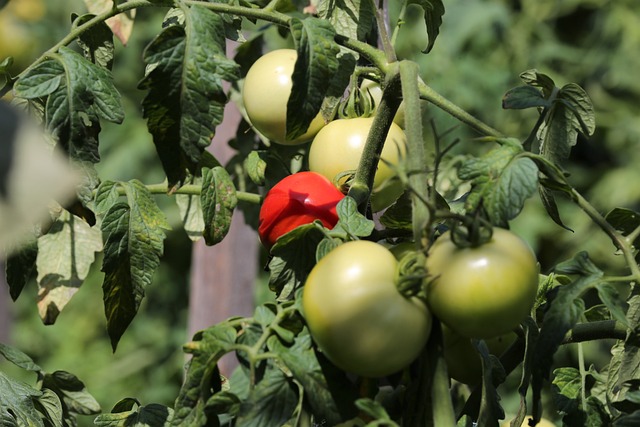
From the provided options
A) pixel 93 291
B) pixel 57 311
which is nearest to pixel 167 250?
pixel 93 291

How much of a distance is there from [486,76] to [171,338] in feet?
4.15

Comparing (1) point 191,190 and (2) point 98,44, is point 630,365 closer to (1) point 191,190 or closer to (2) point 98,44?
(1) point 191,190

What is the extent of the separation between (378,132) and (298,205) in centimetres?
11

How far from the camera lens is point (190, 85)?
633mm

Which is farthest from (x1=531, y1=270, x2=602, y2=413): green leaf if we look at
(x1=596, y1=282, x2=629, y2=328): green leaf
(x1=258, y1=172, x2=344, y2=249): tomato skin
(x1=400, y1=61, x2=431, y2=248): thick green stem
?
(x1=258, y1=172, x2=344, y2=249): tomato skin

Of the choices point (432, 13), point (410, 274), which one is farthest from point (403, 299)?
point (432, 13)

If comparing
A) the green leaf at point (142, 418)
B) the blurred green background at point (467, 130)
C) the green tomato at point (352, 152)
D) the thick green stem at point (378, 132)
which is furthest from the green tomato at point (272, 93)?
the blurred green background at point (467, 130)

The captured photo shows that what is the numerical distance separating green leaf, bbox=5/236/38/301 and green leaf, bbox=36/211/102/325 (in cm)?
18

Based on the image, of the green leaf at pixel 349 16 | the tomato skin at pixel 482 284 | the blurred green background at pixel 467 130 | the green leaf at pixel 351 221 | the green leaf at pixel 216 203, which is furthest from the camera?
the blurred green background at pixel 467 130

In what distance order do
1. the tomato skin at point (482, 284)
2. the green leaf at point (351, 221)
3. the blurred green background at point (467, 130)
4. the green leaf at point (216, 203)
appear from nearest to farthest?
the tomato skin at point (482, 284) → the green leaf at point (351, 221) → the green leaf at point (216, 203) → the blurred green background at point (467, 130)

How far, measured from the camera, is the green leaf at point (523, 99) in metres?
0.73

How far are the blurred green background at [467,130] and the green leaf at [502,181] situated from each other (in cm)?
176

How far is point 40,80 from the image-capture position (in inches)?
26.7

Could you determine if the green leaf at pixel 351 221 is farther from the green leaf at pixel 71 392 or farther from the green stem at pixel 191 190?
the green leaf at pixel 71 392
